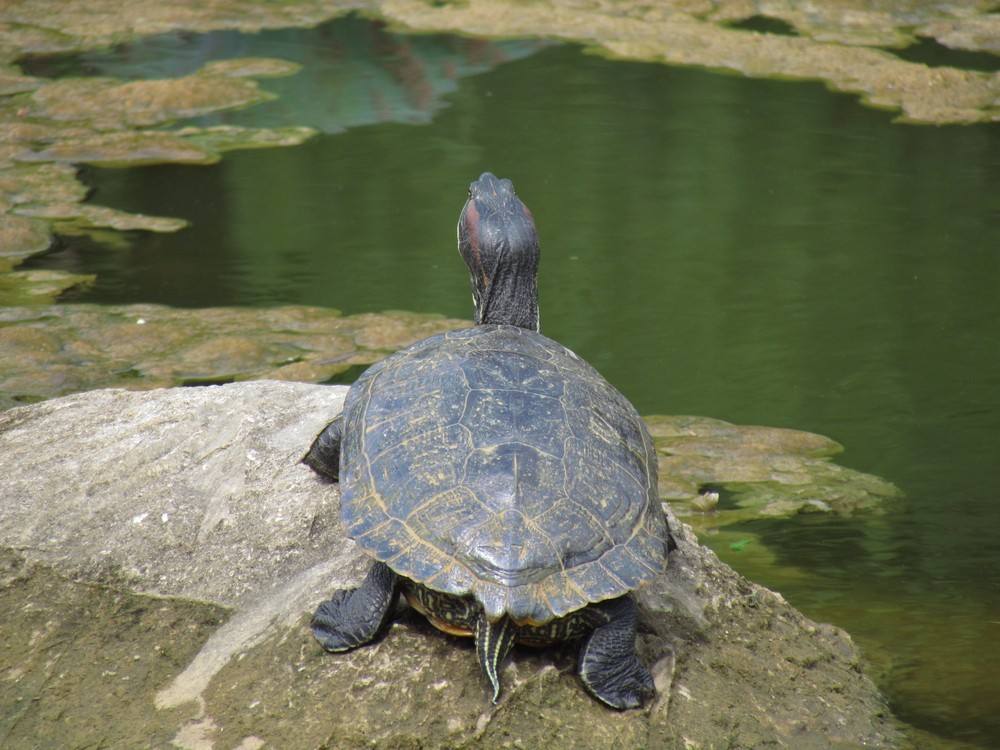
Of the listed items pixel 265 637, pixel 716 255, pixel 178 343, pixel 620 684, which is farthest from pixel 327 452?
pixel 716 255

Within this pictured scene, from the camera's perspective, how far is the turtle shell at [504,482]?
2502 mm

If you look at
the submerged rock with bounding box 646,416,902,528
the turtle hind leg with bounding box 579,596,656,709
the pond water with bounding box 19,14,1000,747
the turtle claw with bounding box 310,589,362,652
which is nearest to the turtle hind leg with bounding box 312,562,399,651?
the turtle claw with bounding box 310,589,362,652

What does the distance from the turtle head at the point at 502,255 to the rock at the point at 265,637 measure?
0.61 m

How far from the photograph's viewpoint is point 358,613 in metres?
2.67

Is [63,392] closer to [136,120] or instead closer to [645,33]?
[136,120]

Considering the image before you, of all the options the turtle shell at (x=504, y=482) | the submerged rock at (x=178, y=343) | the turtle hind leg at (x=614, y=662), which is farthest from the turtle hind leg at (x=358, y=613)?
the submerged rock at (x=178, y=343)

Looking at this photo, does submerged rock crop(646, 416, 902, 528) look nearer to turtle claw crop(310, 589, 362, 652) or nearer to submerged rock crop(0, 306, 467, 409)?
submerged rock crop(0, 306, 467, 409)

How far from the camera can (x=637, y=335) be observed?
19.8ft

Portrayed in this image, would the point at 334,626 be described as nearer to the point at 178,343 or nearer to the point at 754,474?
the point at 754,474

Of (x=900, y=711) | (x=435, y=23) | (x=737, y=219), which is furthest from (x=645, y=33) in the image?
(x=900, y=711)

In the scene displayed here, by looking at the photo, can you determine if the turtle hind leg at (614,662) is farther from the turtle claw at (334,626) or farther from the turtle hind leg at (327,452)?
the turtle hind leg at (327,452)

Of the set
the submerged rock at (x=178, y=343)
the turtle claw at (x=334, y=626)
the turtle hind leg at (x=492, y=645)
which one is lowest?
the submerged rock at (x=178, y=343)

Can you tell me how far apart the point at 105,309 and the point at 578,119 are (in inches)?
169

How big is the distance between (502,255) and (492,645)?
4.81 ft
